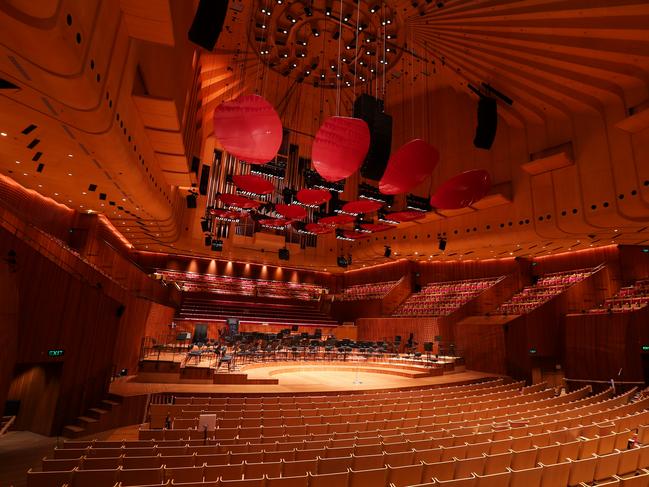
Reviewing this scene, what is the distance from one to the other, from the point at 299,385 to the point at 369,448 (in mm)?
4905

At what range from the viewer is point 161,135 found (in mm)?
8453

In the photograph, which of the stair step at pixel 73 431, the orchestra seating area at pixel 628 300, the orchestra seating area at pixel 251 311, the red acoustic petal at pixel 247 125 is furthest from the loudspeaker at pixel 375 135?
the orchestra seating area at pixel 251 311

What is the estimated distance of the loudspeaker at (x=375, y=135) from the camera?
8148 millimetres

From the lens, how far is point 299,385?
8484mm

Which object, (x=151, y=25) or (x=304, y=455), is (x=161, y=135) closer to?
(x=151, y=25)

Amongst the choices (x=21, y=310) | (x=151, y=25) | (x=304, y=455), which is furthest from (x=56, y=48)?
Answer: (x=304, y=455)

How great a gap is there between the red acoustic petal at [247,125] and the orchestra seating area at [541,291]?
505 inches

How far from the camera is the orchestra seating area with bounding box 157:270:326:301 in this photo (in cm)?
1989

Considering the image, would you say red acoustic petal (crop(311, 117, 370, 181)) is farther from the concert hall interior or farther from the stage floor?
the stage floor

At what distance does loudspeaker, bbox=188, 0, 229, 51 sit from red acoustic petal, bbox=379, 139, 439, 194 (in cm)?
293

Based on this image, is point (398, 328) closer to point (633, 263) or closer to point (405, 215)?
point (405, 215)

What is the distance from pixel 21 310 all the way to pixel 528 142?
1435 centimetres

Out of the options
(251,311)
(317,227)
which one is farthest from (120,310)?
(251,311)

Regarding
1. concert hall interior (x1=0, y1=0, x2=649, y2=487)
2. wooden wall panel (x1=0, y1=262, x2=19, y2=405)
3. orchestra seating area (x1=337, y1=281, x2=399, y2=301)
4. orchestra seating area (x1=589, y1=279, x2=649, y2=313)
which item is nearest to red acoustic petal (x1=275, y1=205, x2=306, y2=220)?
concert hall interior (x1=0, y1=0, x2=649, y2=487)
